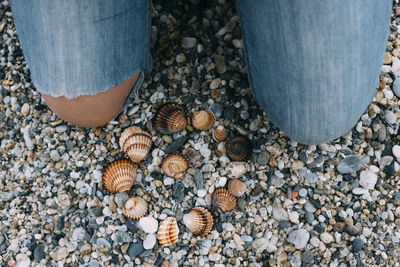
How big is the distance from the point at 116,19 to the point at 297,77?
24.7 inches

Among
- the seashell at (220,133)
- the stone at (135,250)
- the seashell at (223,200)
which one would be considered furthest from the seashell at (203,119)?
the stone at (135,250)

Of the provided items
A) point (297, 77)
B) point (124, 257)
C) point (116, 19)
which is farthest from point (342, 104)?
point (124, 257)

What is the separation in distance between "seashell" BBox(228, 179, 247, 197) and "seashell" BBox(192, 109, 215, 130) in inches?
9.5

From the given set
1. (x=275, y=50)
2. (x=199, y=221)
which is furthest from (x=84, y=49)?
(x=199, y=221)

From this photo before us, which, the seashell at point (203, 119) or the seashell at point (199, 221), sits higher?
the seashell at point (203, 119)

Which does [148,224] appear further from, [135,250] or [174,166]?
[174,166]

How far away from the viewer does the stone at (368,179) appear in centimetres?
150

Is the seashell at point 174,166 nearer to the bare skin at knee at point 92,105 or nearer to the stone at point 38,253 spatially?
the bare skin at knee at point 92,105

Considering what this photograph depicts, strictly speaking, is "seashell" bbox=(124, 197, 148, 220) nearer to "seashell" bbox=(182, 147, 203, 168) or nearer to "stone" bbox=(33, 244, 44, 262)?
"seashell" bbox=(182, 147, 203, 168)

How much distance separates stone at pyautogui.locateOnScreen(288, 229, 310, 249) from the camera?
4.81 ft

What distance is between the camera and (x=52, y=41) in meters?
1.30

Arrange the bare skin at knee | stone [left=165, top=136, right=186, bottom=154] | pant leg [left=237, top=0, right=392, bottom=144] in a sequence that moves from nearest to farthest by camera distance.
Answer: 1. pant leg [left=237, top=0, right=392, bottom=144]
2. the bare skin at knee
3. stone [left=165, top=136, right=186, bottom=154]

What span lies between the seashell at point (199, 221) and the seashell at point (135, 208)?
0.53ft

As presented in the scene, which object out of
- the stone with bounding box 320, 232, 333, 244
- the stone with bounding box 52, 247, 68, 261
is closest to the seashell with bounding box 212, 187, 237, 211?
the stone with bounding box 320, 232, 333, 244
